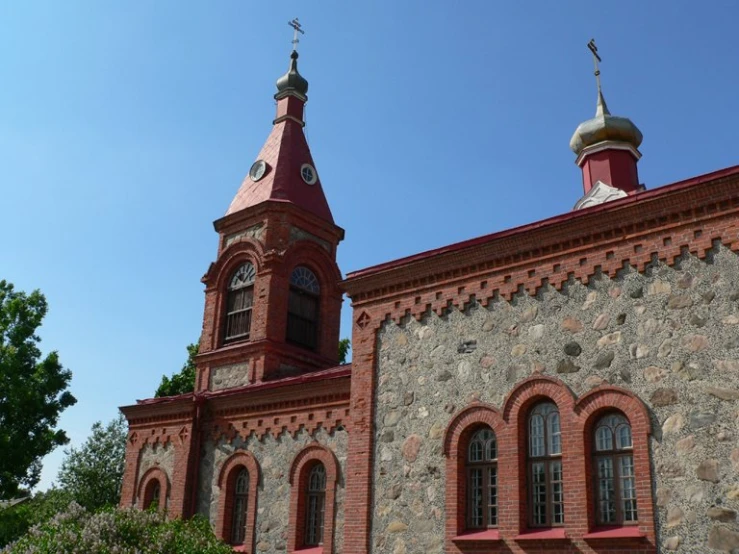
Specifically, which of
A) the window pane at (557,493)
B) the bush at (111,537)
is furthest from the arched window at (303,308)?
the window pane at (557,493)

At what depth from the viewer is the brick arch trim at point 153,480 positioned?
731 inches

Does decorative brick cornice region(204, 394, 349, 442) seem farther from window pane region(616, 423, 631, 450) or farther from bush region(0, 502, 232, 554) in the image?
window pane region(616, 423, 631, 450)

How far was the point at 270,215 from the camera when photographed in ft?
68.5

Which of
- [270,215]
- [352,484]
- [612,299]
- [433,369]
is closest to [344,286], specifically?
[433,369]

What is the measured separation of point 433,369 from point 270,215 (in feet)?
30.6

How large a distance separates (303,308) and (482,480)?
33.5ft

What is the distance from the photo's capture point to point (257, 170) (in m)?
22.4

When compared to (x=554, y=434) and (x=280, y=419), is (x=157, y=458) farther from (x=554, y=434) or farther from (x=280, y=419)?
(x=554, y=434)

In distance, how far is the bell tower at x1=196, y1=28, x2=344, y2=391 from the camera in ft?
65.7

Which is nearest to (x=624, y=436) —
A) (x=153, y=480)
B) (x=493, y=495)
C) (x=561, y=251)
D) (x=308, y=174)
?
(x=493, y=495)

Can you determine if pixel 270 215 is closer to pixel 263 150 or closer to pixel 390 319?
pixel 263 150

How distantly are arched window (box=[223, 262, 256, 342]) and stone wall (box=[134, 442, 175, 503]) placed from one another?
3.40m

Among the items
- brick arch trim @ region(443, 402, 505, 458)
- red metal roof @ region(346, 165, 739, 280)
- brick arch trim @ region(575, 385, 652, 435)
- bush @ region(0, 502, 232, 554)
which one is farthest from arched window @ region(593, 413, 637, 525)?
bush @ region(0, 502, 232, 554)

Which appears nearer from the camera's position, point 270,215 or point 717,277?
point 717,277
